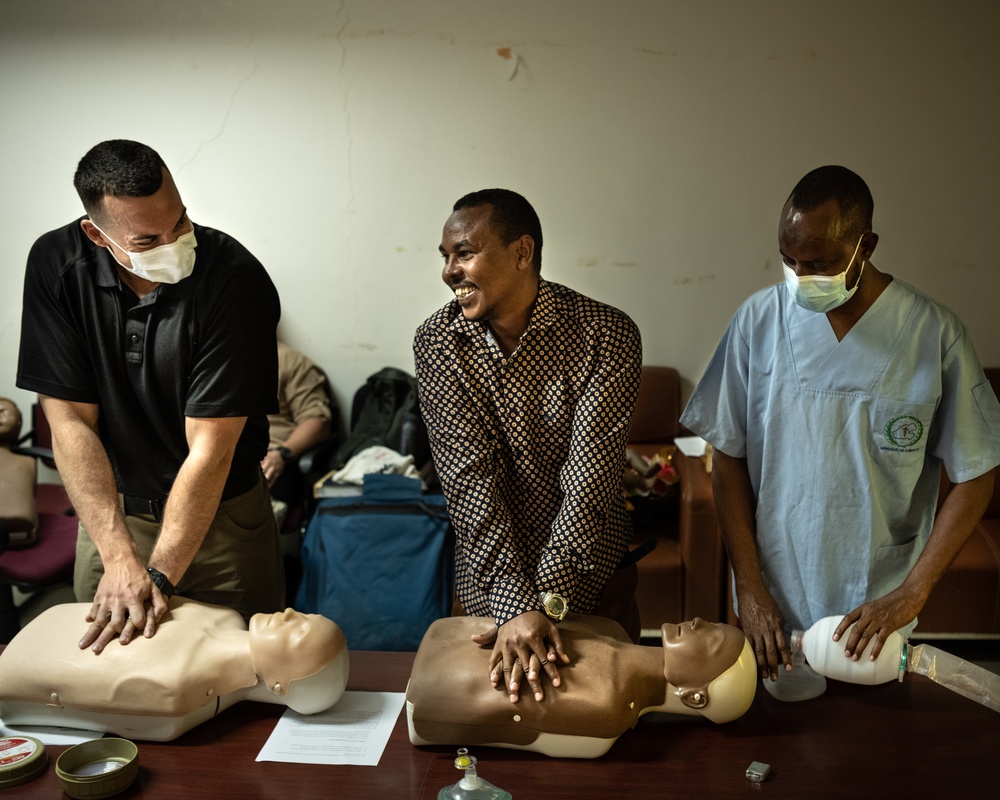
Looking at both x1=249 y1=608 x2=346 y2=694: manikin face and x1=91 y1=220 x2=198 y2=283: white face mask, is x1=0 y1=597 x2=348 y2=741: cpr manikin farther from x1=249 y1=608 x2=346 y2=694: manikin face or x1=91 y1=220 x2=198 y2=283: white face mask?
x1=91 y1=220 x2=198 y2=283: white face mask

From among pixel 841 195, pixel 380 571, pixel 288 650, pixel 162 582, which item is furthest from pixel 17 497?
pixel 841 195

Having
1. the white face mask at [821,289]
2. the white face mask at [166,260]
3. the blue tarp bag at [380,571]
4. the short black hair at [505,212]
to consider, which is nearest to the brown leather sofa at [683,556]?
the blue tarp bag at [380,571]

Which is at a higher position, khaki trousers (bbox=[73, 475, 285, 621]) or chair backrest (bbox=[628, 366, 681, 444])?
khaki trousers (bbox=[73, 475, 285, 621])

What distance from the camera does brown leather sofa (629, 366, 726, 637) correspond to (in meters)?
3.10

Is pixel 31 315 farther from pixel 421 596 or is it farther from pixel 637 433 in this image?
pixel 637 433

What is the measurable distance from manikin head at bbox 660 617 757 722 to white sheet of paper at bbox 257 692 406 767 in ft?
1.56

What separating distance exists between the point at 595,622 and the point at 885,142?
2.78m

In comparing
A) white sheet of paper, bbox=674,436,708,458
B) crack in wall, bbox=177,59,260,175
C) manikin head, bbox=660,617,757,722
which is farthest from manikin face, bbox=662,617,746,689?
crack in wall, bbox=177,59,260,175

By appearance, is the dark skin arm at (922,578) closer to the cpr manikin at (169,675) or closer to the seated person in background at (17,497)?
the cpr manikin at (169,675)

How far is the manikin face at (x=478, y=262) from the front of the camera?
1686 millimetres

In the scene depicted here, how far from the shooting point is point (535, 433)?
1809 millimetres

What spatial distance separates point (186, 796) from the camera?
1.35 m

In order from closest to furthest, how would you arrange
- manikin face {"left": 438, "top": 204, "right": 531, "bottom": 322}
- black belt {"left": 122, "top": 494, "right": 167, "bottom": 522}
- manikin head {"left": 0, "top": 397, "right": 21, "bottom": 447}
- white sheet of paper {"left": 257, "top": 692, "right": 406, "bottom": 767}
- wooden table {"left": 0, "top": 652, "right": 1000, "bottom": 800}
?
wooden table {"left": 0, "top": 652, "right": 1000, "bottom": 800}, white sheet of paper {"left": 257, "top": 692, "right": 406, "bottom": 767}, manikin face {"left": 438, "top": 204, "right": 531, "bottom": 322}, black belt {"left": 122, "top": 494, "right": 167, "bottom": 522}, manikin head {"left": 0, "top": 397, "right": 21, "bottom": 447}

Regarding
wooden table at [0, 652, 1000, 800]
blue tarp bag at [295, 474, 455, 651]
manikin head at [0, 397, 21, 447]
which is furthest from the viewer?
manikin head at [0, 397, 21, 447]
